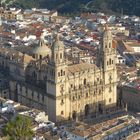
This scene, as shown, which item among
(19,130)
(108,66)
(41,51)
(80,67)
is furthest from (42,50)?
(19,130)

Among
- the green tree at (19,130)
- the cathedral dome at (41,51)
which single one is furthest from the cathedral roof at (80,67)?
the green tree at (19,130)

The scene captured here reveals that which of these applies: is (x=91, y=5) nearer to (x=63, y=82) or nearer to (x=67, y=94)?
(x=67, y=94)

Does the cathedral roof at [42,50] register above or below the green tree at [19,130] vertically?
above

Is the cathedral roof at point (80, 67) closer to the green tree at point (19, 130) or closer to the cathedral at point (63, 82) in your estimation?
the cathedral at point (63, 82)

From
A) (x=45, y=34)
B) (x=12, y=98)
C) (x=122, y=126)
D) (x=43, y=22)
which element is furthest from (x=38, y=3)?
(x=122, y=126)

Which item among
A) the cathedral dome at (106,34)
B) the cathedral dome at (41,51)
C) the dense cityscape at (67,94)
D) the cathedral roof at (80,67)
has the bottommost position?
the dense cityscape at (67,94)

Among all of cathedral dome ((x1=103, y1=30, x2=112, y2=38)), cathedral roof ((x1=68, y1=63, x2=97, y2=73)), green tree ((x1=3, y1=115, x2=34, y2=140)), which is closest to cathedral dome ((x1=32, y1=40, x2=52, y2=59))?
cathedral roof ((x1=68, y1=63, x2=97, y2=73))

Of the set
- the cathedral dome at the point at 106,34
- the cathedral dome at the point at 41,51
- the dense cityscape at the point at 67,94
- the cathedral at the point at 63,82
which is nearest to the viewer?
the dense cityscape at the point at 67,94
